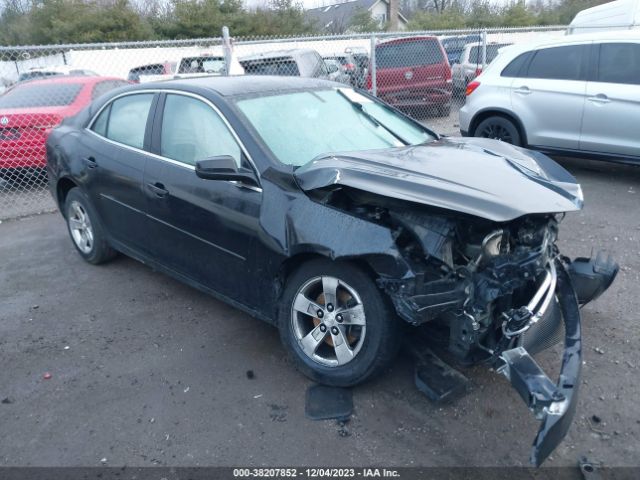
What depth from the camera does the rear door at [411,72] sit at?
11.5 metres

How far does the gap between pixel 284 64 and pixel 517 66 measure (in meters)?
4.88

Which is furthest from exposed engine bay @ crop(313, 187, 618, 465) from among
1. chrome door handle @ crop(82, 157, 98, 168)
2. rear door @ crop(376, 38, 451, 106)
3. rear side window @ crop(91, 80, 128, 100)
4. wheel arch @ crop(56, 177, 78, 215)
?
rear door @ crop(376, 38, 451, 106)

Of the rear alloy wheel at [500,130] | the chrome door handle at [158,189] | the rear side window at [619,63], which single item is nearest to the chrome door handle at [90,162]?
the chrome door handle at [158,189]

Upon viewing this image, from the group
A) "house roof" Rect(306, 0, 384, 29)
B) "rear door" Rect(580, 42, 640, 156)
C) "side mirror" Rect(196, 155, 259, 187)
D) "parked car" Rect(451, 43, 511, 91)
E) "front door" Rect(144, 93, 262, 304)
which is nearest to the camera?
"side mirror" Rect(196, 155, 259, 187)

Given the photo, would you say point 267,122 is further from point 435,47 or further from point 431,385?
point 435,47

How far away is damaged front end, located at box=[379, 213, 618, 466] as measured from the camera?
258 cm

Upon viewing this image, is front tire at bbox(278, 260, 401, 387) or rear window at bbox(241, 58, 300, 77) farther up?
rear window at bbox(241, 58, 300, 77)

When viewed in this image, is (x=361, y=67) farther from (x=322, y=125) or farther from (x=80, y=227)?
(x=322, y=125)

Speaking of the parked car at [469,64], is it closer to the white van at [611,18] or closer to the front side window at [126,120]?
the white van at [611,18]

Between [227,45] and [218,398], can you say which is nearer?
[218,398]

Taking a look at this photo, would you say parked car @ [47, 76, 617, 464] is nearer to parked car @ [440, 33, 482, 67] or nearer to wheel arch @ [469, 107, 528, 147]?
wheel arch @ [469, 107, 528, 147]

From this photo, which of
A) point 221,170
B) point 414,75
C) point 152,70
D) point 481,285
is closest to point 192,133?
point 221,170

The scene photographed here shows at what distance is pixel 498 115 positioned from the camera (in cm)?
768

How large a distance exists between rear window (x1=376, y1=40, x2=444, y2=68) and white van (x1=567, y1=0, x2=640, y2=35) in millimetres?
3158
